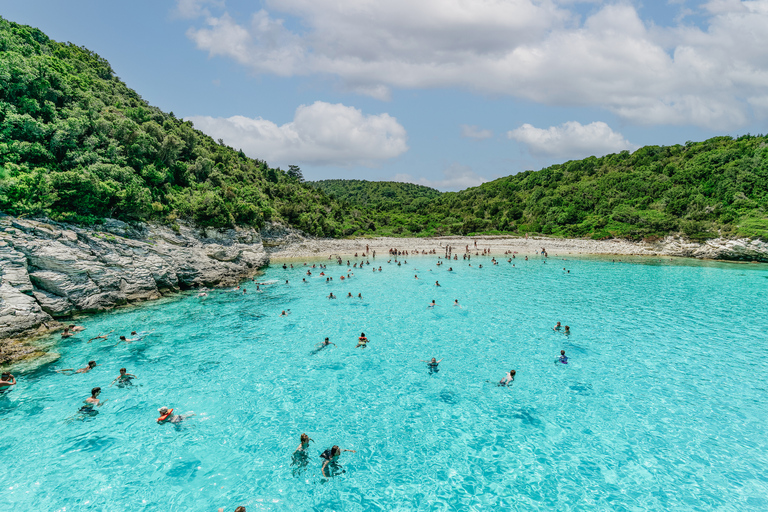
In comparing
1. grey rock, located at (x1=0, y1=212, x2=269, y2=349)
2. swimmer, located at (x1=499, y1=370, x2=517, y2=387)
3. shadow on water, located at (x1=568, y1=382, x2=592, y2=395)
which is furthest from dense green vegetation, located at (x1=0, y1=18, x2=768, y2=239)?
shadow on water, located at (x1=568, y1=382, x2=592, y2=395)

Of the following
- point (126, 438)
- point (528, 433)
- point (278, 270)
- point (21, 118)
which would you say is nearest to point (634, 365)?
point (528, 433)

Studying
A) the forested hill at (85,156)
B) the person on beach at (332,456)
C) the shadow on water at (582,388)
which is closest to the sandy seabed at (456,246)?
the forested hill at (85,156)

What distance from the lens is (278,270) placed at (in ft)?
154

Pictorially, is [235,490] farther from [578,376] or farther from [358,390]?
[578,376]

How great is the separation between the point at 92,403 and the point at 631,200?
10515 cm

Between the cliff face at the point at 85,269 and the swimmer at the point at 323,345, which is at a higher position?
the cliff face at the point at 85,269

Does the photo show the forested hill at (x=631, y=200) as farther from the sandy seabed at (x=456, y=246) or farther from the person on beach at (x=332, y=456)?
the person on beach at (x=332, y=456)

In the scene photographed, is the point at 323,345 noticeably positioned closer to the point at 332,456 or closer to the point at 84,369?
the point at 332,456

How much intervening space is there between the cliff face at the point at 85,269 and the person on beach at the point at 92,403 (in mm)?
7779

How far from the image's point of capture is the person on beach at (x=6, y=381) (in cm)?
1449

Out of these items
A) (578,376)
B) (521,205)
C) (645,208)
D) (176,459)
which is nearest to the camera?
(176,459)

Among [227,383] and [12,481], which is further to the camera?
[227,383]

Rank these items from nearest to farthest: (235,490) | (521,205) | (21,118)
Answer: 1. (235,490)
2. (21,118)
3. (521,205)

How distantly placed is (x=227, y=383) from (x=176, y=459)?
16.2 ft
